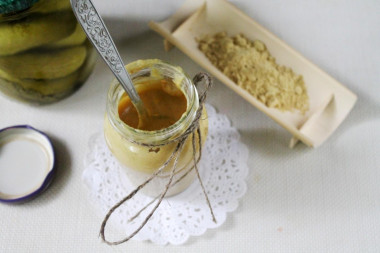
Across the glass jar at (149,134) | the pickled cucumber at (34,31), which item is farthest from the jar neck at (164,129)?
the pickled cucumber at (34,31)

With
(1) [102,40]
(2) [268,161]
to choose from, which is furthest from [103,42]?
(2) [268,161]

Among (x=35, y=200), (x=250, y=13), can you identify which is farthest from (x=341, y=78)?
(x=35, y=200)

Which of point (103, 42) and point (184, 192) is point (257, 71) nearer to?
point (184, 192)

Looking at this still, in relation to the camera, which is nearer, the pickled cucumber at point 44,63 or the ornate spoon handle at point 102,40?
the ornate spoon handle at point 102,40

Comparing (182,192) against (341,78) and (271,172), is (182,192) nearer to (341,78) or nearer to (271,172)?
(271,172)

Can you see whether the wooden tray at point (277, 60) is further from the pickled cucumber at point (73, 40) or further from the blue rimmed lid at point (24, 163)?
the blue rimmed lid at point (24, 163)

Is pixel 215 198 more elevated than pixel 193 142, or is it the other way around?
pixel 193 142
